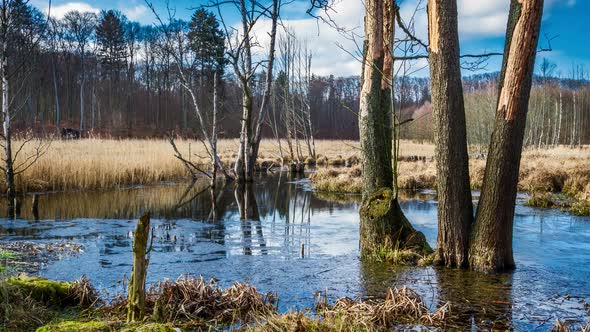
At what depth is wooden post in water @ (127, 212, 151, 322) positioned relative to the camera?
3479 millimetres

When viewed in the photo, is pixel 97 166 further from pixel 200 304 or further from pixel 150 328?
pixel 150 328

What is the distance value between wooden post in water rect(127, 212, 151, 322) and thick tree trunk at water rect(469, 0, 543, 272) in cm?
412

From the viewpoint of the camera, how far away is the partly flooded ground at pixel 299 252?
5332 mm

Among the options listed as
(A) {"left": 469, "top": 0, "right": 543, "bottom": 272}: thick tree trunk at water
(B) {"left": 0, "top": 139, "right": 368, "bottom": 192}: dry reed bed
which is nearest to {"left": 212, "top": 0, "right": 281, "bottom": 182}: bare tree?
(B) {"left": 0, "top": 139, "right": 368, "bottom": 192}: dry reed bed

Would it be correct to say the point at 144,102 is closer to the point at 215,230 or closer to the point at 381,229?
the point at 215,230

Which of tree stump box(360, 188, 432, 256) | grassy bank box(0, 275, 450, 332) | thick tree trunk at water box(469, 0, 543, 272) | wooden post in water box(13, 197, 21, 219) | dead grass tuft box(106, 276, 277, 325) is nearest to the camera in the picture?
grassy bank box(0, 275, 450, 332)

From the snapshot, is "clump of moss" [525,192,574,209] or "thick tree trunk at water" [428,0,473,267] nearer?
"thick tree trunk at water" [428,0,473,267]

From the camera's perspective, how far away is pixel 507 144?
5930mm

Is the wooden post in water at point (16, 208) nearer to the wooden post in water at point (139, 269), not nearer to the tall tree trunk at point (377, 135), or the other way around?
the tall tree trunk at point (377, 135)

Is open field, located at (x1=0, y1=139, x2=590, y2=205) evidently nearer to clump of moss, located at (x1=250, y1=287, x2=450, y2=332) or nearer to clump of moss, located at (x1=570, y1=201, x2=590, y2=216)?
clump of moss, located at (x1=570, y1=201, x2=590, y2=216)

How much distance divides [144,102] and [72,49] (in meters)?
8.56

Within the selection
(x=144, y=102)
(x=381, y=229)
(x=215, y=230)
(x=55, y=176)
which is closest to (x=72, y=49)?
(x=144, y=102)

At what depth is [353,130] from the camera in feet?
249

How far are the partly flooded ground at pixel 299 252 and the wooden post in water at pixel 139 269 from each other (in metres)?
1.71
